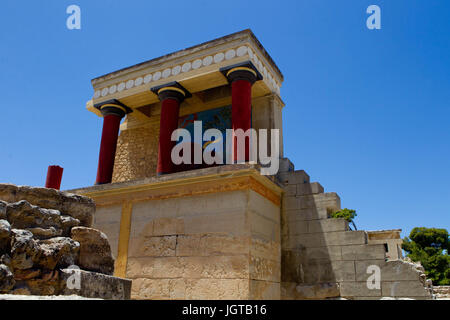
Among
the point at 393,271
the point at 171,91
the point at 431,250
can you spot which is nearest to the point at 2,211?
the point at 393,271

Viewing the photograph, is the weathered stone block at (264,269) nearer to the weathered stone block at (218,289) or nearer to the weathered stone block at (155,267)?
the weathered stone block at (218,289)

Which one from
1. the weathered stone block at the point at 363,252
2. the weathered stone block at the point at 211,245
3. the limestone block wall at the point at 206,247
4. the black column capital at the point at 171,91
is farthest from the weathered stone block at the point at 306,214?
the black column capital at the point at 171,91

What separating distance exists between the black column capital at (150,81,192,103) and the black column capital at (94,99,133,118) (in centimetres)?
163

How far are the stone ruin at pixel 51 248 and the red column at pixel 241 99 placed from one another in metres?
4.62

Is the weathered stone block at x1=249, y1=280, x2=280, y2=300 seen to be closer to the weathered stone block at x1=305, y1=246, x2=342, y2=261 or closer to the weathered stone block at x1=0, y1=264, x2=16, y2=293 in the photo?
the weathered stone block at x1=305, y1=246, x2=342, y2=261

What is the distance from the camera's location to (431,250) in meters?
28.4

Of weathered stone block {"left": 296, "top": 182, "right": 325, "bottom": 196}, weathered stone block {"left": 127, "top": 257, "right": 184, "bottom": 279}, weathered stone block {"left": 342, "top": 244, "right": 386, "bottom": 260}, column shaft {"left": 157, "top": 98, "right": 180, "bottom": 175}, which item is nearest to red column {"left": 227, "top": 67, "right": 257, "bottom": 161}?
weathered stone block {"left": 296, "top": 182, "right": 325, "bottom": 196}

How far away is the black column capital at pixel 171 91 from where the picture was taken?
29.9ft

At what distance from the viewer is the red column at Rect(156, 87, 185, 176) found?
863cm

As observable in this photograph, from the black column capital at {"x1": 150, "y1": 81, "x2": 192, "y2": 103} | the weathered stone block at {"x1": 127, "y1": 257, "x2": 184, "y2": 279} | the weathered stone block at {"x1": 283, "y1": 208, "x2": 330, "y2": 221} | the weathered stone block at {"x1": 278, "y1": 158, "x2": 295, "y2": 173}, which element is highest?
the black column capital at {"x1": 150, "y1": 81, "x2": 192, "y2": 103}

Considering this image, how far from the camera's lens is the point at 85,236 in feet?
11.0

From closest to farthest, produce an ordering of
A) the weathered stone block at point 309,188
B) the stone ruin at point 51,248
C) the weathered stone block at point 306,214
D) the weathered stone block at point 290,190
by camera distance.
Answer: the stone ruin at point 51,248
the weathered stone block at point 306,214
the weathered stone block at point 309,188
the weathered stone block at point 290,190
